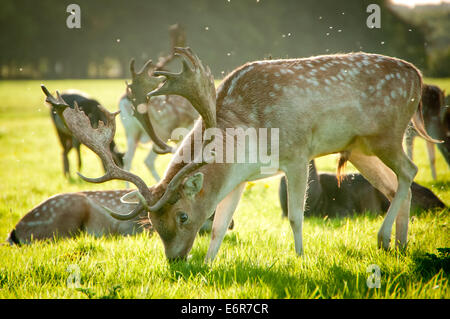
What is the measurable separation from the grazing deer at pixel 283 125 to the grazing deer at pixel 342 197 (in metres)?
1.60

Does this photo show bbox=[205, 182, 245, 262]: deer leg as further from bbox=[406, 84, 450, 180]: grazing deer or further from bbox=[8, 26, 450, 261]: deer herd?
bbox=[406, 84, 450, 180]: grazing deer

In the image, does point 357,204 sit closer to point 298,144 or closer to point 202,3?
point 298,144

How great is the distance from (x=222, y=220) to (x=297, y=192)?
78 cm

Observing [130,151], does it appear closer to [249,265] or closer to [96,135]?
[96,135]

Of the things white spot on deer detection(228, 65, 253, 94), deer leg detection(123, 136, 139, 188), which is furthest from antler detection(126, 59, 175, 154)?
deer leg detection(123, 136, 139, 188)

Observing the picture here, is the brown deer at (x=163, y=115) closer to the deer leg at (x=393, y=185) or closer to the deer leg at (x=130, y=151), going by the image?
the deer leg at (x=130, y=151)

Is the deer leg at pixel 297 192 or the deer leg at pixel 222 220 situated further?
the deer leg at pixel 222 220

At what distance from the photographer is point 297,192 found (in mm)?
4062

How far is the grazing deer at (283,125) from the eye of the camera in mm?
3672

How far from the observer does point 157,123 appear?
791cm

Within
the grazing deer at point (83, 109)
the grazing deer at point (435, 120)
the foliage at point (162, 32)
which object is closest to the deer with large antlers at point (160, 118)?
the grazing deer at point (83, 109)

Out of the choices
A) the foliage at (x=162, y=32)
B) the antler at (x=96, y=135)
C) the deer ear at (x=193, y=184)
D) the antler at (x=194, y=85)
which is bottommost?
the deer ear at (x=193, y=184)

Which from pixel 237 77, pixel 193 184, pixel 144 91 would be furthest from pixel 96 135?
pixel 237 77

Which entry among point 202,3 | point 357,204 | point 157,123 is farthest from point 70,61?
point 357,204
